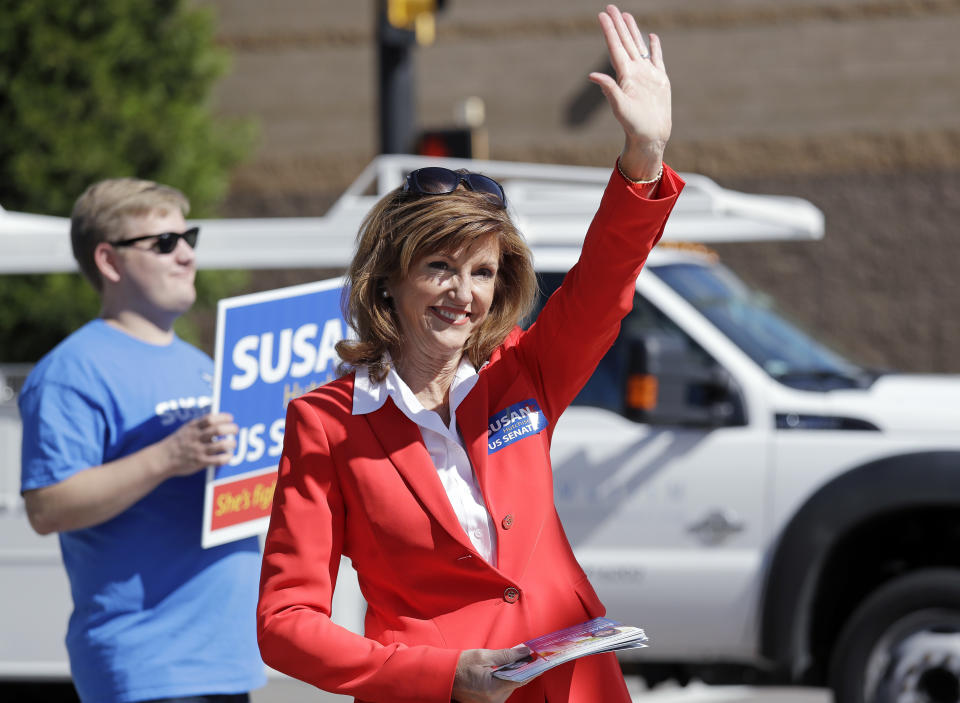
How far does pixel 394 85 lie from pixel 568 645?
650 cm

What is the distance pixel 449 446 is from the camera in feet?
7.09

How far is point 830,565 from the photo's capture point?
5.22 metres

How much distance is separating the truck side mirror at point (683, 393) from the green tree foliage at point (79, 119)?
18.8 feet

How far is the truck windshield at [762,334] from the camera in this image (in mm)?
5387

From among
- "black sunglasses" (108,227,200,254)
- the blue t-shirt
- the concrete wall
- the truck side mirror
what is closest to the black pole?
the truck side mirror

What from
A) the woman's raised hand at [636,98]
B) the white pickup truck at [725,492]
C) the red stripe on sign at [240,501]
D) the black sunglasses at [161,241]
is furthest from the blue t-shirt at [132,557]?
the white pickup truck at [725,492]

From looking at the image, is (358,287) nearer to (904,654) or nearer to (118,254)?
(118,254)

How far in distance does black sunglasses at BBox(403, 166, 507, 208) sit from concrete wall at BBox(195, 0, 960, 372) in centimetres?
1115

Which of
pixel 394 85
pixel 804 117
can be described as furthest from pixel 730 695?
pixel 804 117

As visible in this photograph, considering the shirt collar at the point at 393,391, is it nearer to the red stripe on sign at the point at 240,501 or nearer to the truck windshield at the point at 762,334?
the red stripe on sign at the point at 240,501

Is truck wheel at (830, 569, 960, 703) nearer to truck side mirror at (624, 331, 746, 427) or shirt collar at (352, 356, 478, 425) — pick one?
truck side mirror at (624, 331, 746, 427)

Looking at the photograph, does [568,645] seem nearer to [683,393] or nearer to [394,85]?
[683,393]

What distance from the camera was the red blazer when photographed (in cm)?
199

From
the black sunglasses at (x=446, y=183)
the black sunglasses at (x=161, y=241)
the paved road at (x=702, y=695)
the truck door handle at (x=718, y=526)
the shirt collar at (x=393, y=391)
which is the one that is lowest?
the paved road at (x=702, y=695)
